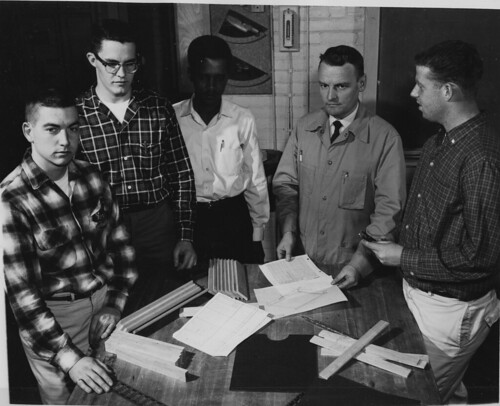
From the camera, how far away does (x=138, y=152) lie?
6.86ft

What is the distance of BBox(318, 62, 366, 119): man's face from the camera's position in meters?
2.13

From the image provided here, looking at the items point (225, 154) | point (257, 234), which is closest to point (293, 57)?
point (225, 154)

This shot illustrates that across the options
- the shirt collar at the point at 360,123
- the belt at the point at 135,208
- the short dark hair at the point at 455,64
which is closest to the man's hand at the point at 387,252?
the shirt collar at the point at 360,123

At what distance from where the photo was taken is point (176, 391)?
4.72ft

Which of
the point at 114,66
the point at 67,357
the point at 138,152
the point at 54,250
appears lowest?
the point at 67,357

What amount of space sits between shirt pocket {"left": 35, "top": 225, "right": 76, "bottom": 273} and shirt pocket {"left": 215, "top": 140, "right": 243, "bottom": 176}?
902mm

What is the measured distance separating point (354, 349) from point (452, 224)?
62 centimetres

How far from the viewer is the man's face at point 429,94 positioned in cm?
180

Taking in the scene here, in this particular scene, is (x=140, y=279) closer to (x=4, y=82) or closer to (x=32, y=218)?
(x=32, y=218)

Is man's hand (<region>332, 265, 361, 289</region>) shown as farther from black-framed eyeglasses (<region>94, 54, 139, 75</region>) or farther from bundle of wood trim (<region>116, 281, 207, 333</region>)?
black-framed eyeglasses (<region>94, 54, 139, 75</region>)

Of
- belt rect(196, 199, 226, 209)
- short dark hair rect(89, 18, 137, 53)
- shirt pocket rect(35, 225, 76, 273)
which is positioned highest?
short dark hair rect(89, 18, 137, 53)

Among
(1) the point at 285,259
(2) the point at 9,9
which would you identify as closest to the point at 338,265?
(1) the point at 285,259

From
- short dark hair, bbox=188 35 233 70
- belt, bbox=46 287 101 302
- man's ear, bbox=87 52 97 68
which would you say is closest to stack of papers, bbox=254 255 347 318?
belt, bbox=46 287 101 302

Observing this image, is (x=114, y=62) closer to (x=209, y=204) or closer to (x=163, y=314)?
(x=209, y=204)
